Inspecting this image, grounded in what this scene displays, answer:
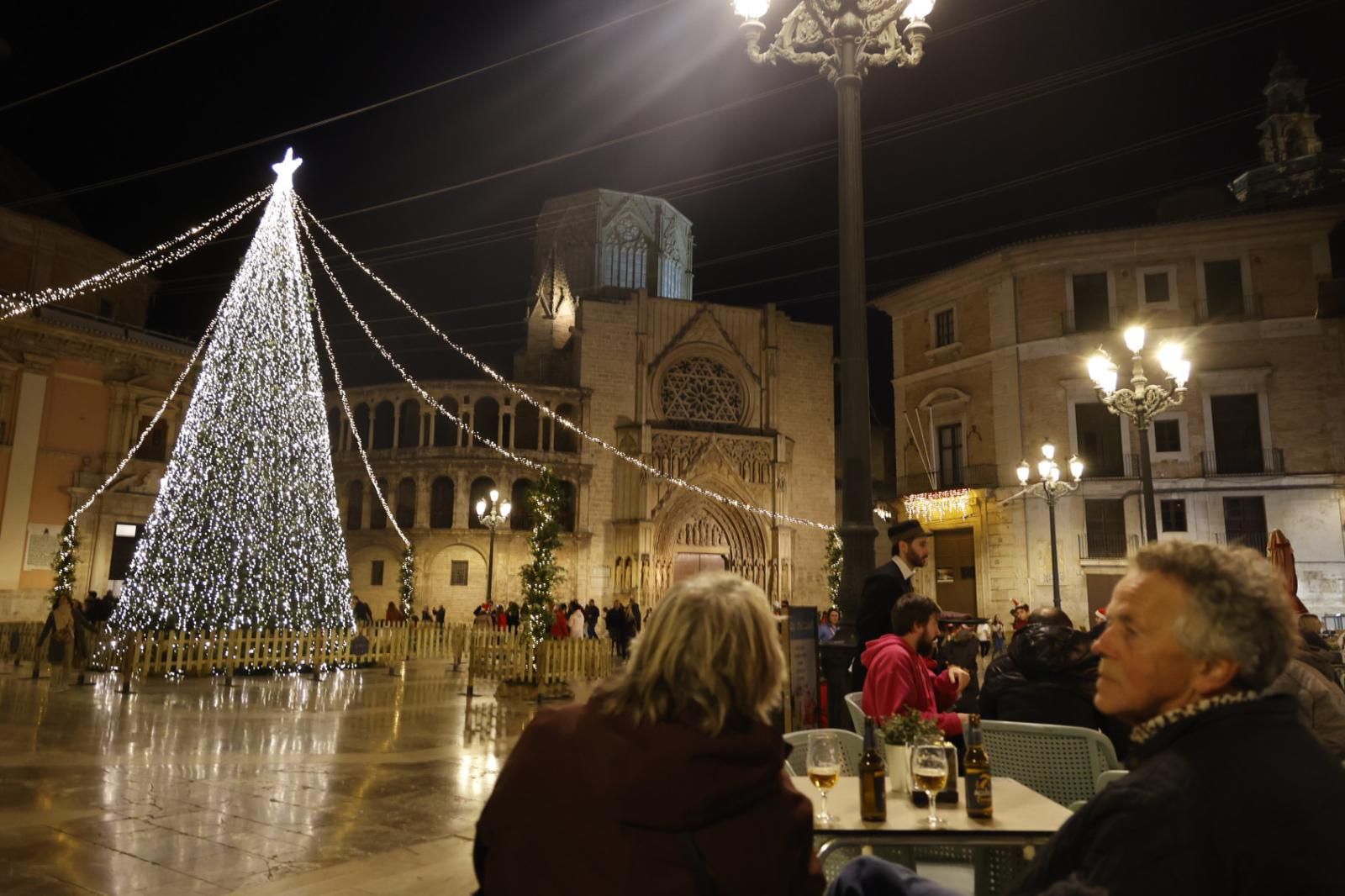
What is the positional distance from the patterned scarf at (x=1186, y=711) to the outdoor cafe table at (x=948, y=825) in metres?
1.02

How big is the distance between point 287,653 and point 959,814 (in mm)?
14260

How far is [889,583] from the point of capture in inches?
208

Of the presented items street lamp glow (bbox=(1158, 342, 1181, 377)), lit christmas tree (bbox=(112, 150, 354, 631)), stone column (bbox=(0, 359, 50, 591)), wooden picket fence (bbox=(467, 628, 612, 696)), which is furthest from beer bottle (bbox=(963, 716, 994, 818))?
stone column (bbox=(0, 359, 50, 591))

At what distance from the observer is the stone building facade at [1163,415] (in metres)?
20.5

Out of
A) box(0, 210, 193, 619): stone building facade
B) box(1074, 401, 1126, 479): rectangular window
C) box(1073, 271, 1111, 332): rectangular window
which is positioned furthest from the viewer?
box(0, 210, 193, 619): stone building facade

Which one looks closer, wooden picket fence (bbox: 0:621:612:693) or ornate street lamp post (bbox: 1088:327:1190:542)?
ornate street lamp post (bbox: 1088:327:1190:542)

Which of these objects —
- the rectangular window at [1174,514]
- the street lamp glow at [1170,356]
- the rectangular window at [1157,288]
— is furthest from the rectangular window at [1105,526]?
the street lamp glow at [1170,356]

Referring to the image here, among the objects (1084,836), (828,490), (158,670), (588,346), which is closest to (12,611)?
(158,670)

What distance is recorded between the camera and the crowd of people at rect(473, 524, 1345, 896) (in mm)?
1374

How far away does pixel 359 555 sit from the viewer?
29484 mm

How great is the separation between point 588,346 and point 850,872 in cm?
2986

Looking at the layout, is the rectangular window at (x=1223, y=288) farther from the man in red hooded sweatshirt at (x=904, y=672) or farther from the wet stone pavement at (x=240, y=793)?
the man in red hooded sweatshirt at (x=904, y=672)

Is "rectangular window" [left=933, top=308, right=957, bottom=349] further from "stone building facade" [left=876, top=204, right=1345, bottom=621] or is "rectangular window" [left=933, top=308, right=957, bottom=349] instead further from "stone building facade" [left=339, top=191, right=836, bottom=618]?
"stone building facade" [left=339, top=191, right=836, bottom=618]

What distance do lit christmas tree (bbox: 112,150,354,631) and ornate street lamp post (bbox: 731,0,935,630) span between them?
1003 cm
